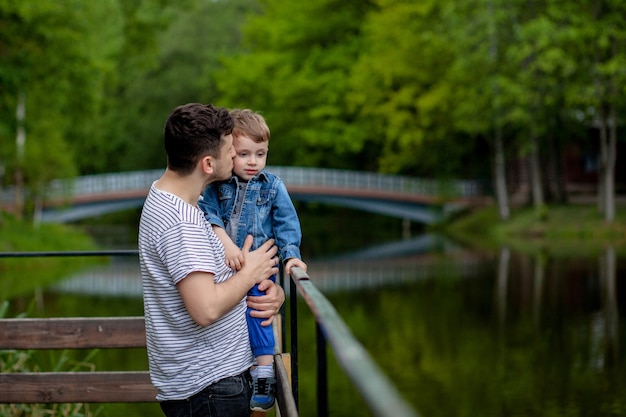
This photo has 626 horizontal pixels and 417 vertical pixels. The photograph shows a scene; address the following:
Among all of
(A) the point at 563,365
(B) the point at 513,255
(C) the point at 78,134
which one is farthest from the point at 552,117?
(A) the point at 563,365

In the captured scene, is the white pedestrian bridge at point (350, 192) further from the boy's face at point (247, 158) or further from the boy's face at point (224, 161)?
the boy's face at point (224, 161)

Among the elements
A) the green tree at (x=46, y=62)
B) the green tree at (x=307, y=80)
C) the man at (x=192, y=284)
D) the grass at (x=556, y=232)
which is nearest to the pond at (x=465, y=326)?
the grass at (x=556, y=232)

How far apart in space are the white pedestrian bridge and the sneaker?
109 feet

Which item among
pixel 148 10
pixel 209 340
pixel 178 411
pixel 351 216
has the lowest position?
pixel 351 216

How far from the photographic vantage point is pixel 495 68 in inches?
1184

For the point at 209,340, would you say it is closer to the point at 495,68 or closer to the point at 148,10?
the point at 495,68

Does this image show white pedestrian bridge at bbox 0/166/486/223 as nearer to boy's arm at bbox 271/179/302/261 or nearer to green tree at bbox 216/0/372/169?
green tree at bbox 216/0/372/169

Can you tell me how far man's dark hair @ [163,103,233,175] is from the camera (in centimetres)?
312

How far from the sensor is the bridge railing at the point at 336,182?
37.2m

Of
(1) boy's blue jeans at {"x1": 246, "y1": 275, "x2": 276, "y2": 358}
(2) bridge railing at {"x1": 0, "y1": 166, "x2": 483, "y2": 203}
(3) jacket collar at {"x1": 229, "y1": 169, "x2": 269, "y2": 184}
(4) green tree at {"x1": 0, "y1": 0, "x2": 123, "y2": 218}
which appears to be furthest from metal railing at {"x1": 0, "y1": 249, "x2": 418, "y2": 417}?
(2) bridge railing at {"x1": 0, "y1": 166, "x2": 483, "y2": 203}

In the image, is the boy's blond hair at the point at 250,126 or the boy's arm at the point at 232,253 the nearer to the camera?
the boy's arm at the point at 232,253

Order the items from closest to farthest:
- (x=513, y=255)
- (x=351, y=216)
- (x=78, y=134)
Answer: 1. (x=513, y=255)
2. (x=78, y=134)
3. (x=351, y=216)

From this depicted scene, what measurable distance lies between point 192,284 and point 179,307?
0.50 feet

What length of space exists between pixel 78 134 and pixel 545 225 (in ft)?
51.6
